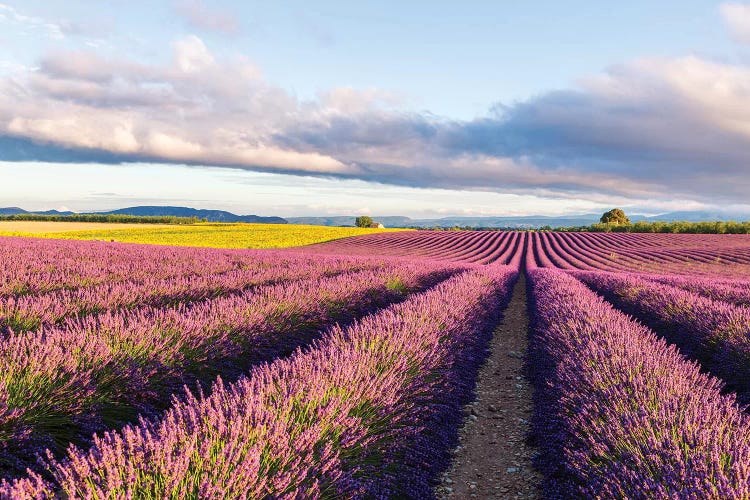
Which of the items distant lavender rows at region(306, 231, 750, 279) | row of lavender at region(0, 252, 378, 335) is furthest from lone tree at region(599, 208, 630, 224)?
row of lavender at region(0, 252, 378, 335)

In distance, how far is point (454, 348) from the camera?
223 inches

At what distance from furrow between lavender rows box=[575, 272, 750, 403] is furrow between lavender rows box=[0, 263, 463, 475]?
17.7ft

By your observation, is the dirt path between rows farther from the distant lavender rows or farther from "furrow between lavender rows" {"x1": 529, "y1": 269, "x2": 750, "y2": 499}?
the distant lavender rows

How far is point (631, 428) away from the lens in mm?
2729

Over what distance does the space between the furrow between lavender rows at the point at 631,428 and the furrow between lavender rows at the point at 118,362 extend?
10.5 ft

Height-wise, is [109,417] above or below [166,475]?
below

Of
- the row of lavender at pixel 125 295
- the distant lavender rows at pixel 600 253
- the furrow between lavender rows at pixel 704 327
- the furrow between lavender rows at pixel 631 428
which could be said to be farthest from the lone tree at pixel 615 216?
the furrow between lavender rows at pixel 631 428

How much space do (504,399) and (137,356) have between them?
13.6 feet

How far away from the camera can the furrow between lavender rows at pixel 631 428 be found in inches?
86.3

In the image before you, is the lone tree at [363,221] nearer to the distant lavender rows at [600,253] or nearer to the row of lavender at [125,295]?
the distant lavender rows at [600,253]

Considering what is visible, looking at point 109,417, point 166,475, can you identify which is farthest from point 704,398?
point 109,417

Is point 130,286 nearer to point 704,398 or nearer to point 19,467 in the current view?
point 19,467

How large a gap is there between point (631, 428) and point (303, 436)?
6.73 ft

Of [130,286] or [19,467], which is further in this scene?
[130,286]
